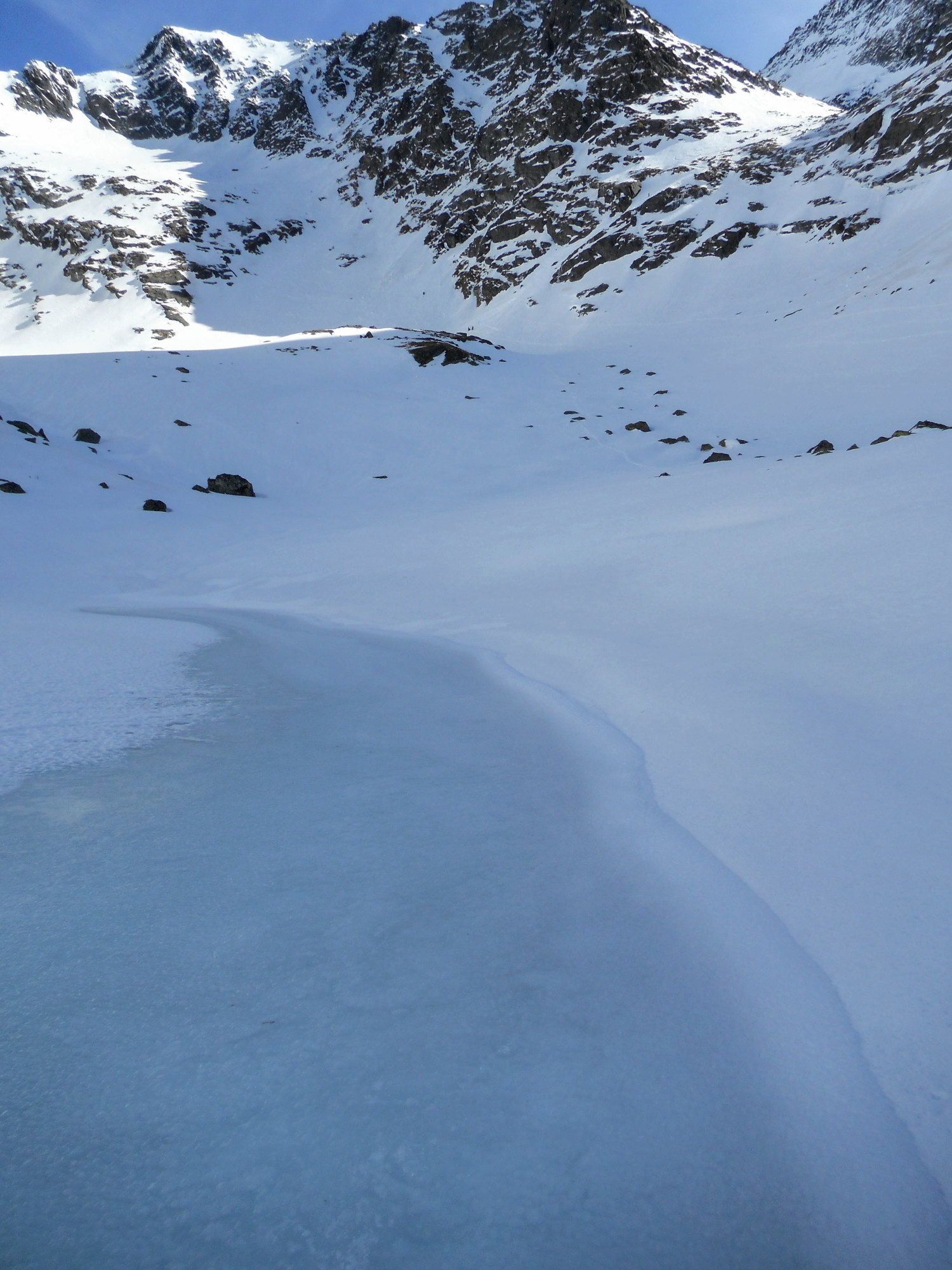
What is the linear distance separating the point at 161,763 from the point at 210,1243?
1831mm

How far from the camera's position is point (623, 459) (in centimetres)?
1448

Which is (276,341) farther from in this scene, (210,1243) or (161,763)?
(210,1243)

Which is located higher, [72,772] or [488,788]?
[488,788]

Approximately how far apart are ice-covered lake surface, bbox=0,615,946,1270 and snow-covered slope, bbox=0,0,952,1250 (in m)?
0.17

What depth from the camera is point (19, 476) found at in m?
10.4

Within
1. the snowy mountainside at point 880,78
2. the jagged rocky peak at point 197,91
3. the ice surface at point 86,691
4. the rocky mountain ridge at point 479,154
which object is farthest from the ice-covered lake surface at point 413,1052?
the jagged rocky peak at point 197,91

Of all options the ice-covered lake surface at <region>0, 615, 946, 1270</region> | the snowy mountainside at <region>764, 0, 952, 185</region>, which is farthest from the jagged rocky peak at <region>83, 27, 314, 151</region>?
the ice-covered lake surface at <region>0, 615, 946, 1270</region>

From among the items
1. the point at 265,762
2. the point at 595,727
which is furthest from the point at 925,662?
the point at 265,762

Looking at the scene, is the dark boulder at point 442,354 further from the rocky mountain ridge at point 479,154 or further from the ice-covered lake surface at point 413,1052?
the ice-covered lake surface at point 413,1052

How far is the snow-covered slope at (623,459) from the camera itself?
234cm

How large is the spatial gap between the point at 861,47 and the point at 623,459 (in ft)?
420

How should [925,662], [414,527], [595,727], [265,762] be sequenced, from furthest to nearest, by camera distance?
[414,527]
[595,727]
[925,662]
[265,762]

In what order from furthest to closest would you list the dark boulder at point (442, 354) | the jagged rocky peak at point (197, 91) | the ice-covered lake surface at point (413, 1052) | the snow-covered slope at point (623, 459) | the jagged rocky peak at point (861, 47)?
the jagged rocky peak at point (197, 91) < the jagged rocky peak at point (861, 47) < the dark boulder at point (442, 354) < the snow-covered slope at point (623, 459) < the ice-covered lake surface at point (413, 1052)

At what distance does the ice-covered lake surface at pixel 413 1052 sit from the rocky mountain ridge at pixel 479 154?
3666cm
